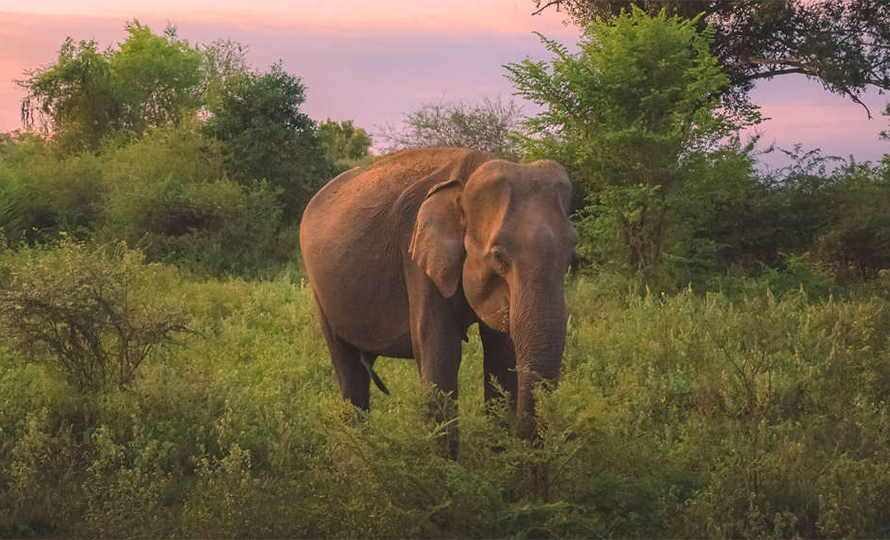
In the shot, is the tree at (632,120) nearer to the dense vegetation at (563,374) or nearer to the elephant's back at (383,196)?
the dense vegetation at (563,374)

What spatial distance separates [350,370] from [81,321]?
103 inches

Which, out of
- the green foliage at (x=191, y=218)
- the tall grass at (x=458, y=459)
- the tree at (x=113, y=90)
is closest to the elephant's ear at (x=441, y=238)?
the tall grass at (x=458, y=459)

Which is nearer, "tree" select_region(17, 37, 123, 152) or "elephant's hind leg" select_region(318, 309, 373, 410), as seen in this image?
"elephant's hind leg" select_region(318, 309, 373, 410)

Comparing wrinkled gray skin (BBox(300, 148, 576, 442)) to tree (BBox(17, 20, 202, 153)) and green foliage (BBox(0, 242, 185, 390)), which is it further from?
tree (BBox(17, 20, 202, 153))

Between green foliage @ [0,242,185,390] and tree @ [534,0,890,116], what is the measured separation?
18.6 metres

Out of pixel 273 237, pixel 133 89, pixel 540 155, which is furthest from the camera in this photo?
pixel 133 89

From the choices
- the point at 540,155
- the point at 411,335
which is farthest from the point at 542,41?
the point at 411,335

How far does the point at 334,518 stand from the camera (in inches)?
207

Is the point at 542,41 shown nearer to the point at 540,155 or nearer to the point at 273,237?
the point at 540,155

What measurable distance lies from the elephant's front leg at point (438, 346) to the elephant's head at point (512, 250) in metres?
0.20

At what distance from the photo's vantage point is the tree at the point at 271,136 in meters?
25.9

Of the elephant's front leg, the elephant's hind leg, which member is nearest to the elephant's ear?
the elephant's front leg

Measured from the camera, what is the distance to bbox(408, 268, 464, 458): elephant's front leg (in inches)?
221

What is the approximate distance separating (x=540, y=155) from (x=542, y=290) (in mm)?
14021
